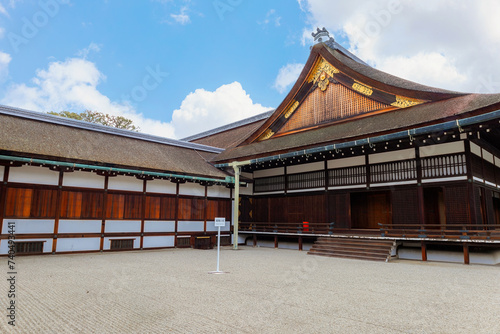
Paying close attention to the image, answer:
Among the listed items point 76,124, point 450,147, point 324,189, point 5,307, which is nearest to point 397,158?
point 450,147

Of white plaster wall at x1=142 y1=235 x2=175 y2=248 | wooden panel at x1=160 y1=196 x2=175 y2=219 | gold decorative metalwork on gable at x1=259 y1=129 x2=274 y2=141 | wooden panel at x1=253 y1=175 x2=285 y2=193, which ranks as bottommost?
white plaster wall at x1=142 y1=235 x2=175 y2=248

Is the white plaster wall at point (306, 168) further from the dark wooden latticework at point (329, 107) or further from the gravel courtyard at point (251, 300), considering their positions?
the gravel courtyard at point (251, 300)

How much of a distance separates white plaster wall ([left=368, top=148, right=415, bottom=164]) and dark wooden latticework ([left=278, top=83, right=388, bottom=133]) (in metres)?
2.21

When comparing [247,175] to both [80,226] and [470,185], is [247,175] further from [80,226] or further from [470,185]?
[470,185]

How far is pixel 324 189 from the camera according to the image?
50.3 ft

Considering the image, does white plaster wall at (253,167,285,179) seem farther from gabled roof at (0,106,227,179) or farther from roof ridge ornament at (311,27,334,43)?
roof ridge ornament at (311,27,334,43)

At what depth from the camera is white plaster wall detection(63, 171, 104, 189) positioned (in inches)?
495

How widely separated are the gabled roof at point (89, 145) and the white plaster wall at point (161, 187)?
879mm

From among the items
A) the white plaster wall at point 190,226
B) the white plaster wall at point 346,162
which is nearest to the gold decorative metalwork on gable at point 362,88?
the white plaster wall at point 346,162

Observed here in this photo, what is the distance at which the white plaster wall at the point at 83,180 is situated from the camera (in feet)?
41.3

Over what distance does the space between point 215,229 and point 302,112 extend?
7.81 metres

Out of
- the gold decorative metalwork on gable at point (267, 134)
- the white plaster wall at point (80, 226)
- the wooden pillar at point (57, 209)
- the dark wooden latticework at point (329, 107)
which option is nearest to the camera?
the wooden pillar at point (57, 209)

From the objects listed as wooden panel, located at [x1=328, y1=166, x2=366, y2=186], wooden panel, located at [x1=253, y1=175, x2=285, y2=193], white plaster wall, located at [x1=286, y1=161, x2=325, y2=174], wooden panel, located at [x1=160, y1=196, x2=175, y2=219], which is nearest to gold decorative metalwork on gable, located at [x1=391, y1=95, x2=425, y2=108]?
wooden panel, located at [x1=328, y1=166, x2=366, y2=186]

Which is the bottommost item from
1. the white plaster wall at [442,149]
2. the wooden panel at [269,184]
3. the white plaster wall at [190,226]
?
the white plaster wall at [190,226]
